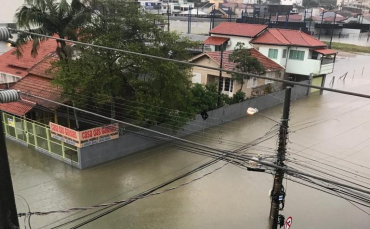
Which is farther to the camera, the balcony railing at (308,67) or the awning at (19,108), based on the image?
the balcony railing at (308,67)

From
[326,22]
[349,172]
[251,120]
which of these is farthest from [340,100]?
[326,22]

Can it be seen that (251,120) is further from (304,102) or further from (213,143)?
(304,102)

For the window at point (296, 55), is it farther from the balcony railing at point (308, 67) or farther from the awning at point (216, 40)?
the awning at point (216, 40)

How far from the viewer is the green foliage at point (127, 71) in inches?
469

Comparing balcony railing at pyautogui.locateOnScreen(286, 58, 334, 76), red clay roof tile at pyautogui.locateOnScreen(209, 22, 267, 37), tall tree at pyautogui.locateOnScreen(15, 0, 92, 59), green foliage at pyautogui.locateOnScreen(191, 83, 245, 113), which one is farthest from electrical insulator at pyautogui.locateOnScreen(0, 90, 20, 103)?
balcony railing at pyautogui.locateOnScreen(286, 58, 334, 76)


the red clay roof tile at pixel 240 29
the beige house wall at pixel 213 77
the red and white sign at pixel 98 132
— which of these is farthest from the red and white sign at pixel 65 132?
the red clay roof tile at pixel 240 29

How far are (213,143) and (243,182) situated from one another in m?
3.42

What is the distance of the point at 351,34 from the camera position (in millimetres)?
65500

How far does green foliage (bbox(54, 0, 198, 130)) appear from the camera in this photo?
1192 centimetres

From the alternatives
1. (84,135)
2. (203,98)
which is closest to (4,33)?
(84,135)

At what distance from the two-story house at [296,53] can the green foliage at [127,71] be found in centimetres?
1115

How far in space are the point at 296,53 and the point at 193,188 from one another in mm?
15291

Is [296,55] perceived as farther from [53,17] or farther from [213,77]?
[53,17]

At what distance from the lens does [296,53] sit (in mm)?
22906
